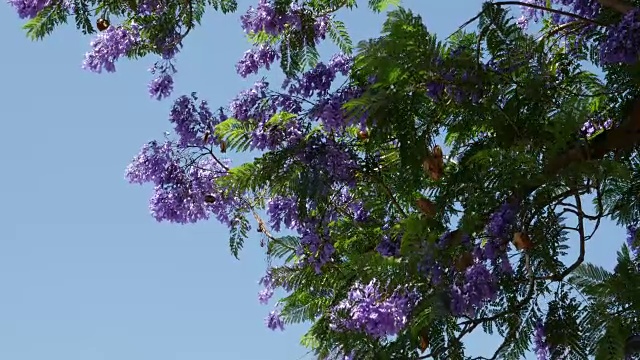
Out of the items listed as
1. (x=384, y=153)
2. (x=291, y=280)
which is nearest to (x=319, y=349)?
(x=291, y=280)

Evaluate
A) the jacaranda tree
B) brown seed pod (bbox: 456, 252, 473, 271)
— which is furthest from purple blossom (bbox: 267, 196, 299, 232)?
brown seed pod (bbox: 456, 252, 473, 271)

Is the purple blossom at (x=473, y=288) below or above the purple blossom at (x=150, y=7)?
below

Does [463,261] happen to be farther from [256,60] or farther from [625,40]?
[256,60]

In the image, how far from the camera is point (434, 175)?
4.75m

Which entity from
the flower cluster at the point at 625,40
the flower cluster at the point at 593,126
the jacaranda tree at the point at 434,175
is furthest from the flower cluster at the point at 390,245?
the flower cluster at the point at 625,40

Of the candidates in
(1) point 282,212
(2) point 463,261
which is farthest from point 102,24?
(2) point 463,261

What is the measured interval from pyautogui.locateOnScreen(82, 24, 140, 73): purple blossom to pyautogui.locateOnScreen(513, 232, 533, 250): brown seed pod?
9.28 ft

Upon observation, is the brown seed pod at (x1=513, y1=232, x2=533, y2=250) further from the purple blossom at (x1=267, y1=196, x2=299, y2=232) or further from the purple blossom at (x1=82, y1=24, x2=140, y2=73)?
the purple blossom at (x1=82, y1=24, x2=140, y2=73)

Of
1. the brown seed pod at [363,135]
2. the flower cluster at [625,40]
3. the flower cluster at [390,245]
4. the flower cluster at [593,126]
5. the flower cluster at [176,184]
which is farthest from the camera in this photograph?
the flower cluster at [176,184]

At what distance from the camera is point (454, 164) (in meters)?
5.15

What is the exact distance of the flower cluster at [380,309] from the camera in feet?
14.5

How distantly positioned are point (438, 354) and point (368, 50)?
4.72ft

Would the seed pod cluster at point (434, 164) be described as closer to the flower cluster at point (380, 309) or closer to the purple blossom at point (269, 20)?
the flower cluster at point (380, 309)

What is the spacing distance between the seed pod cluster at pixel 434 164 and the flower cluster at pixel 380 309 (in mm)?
593
